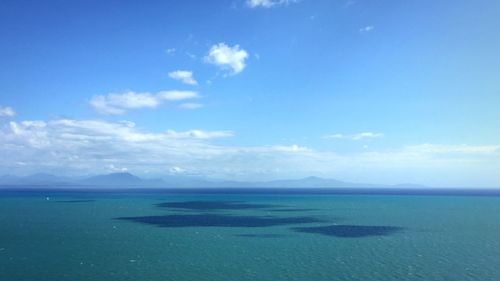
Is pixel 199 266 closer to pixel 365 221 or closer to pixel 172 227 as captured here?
pixel 172 227

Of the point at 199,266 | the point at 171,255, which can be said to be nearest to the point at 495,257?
the point at 199,266

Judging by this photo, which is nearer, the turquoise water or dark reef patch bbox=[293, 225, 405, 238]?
the turquoise water

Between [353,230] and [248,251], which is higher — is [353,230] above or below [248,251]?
above

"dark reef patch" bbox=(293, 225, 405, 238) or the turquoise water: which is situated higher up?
"dark reef patch" bbox=(293, 225, 405, 238)

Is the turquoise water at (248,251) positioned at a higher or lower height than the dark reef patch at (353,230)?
lower

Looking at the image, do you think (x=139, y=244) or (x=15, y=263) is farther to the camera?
(x=139, y=244)

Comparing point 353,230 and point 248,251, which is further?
point 353,230

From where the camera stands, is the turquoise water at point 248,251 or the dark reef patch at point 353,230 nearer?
the turquoise water at point 248,251

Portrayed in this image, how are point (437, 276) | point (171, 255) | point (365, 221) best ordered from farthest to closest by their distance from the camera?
point (365, 221) < point (171, 255) < point (437, 276)
